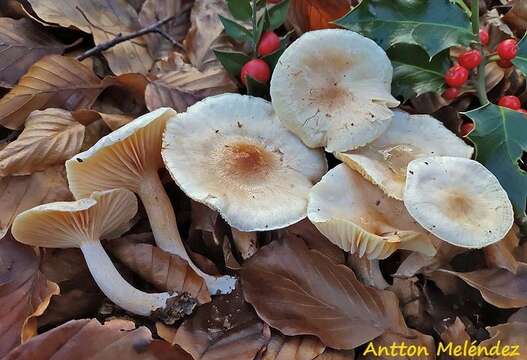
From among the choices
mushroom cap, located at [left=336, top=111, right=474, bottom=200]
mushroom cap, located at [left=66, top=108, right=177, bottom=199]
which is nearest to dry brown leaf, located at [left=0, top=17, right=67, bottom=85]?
mushroom cap, located at [left=66, top=108, right=177, bottom=199]

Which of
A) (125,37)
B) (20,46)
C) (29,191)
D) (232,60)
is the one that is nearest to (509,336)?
(232,60)

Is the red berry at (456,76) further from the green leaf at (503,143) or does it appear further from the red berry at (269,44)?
the red berry at (269,44)

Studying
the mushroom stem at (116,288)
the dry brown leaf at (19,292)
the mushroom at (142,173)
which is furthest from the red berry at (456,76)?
the dry brown leaf at (19,292)

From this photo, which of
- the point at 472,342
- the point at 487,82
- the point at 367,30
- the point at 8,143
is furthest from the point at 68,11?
the point at 472,342

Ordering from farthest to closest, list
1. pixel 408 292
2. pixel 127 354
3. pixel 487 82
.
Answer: pixel 487 82, pixel 408 292, pixel 127 354

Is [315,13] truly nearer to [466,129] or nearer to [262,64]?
[262,64]

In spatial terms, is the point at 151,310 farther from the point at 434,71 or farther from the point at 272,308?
the point at 434,71
